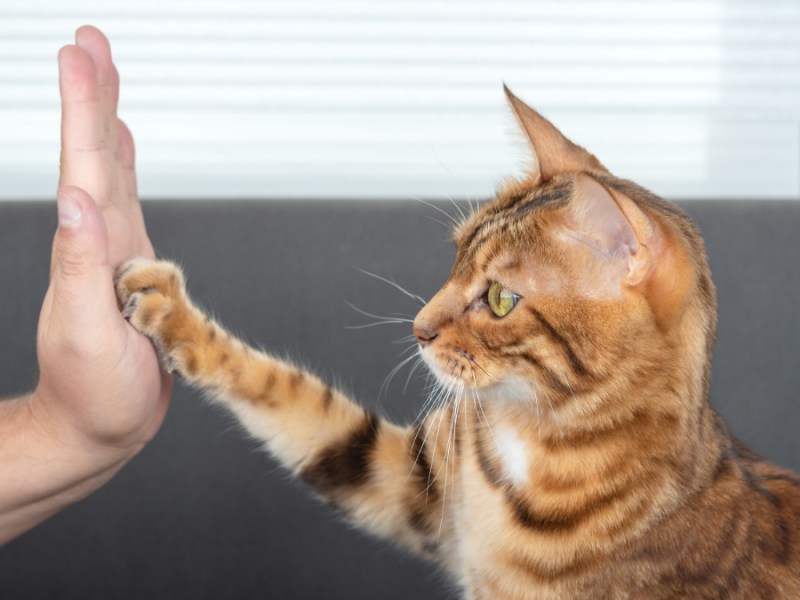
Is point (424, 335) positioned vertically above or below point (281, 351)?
above

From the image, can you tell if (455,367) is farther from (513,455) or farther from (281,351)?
(281,351)

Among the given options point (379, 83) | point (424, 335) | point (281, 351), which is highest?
point (379, 83)

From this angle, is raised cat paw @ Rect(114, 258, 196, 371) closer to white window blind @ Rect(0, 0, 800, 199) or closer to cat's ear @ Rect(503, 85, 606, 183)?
cat's ear @ Rect(503, 85, 606, 183)

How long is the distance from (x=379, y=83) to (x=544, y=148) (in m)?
0.93

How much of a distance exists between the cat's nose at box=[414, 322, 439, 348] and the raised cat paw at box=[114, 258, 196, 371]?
0.28 meters

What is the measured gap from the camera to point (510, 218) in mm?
1087

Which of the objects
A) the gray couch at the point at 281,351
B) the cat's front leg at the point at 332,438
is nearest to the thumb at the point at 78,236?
the cat's front leg at the point at 332,438

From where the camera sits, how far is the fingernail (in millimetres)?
961

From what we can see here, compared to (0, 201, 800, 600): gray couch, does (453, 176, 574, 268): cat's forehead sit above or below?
above

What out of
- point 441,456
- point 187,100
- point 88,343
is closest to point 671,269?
point 441,456

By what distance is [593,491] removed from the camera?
3.44 feet

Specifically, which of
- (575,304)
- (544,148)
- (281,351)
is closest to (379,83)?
(281,351)

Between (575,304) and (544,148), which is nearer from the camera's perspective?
(575,304)

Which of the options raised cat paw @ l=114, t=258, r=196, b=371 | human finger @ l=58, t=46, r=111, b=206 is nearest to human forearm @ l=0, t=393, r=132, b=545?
raised cat paw @ l=114, t=258, r=196, b=371
